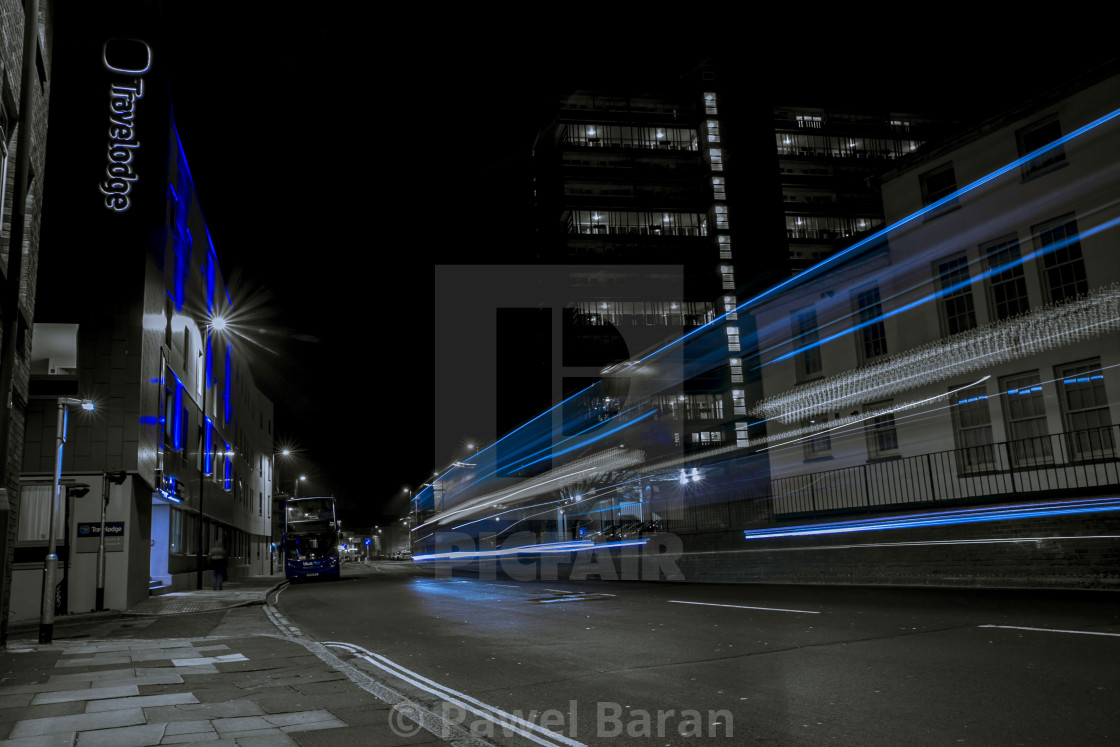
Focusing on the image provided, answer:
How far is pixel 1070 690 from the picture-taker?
5945 millimetres

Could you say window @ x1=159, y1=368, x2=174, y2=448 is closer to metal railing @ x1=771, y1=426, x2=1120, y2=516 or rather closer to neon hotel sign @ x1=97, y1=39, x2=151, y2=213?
neon hotel sign @ x1=97, y1=39, x2=151, y2=213

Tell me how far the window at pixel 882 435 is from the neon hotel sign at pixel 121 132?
78.9ft

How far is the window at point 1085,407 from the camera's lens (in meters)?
17.1

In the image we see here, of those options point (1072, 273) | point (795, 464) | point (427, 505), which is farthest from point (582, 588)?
point (427, 505)

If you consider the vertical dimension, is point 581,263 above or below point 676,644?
above

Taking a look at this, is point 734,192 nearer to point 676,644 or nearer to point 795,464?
point 795,464

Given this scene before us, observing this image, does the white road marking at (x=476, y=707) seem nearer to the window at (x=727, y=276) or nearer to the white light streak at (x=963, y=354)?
the white light streak at (x=963, y=354)

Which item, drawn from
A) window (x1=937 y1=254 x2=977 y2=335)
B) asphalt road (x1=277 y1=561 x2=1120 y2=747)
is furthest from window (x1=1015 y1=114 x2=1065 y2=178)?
asphalt road (x1=277 y1=561 x2=1120 y2=747)

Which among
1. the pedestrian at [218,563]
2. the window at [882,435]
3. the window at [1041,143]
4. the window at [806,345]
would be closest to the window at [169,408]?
the pedestrian at [218,563]

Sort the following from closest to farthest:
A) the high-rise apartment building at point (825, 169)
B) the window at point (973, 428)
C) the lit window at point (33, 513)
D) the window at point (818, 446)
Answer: the window at point (973, 428), the lit window at point (33, 513), the window at point (818, 446), the high-rise apartment building at point (825, 169)

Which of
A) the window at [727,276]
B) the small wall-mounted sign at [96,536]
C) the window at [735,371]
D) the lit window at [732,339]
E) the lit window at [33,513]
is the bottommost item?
the small wall-mounted sign at [96,536]

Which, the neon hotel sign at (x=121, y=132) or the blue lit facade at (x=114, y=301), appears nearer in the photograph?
the blue lit facade at (x=114, y=301)

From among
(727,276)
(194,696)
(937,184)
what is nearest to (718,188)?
(727,276)

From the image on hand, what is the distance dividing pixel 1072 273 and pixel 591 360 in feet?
166
